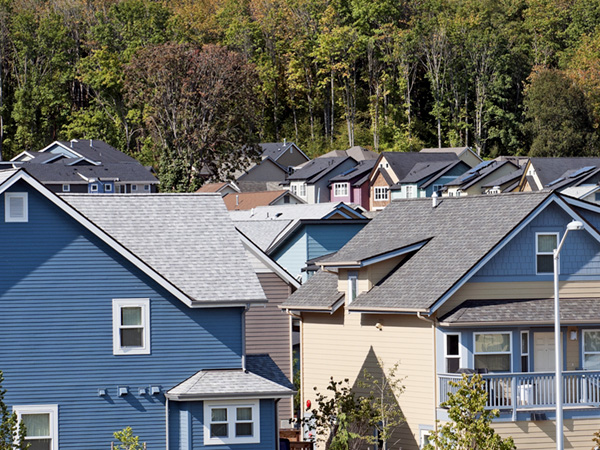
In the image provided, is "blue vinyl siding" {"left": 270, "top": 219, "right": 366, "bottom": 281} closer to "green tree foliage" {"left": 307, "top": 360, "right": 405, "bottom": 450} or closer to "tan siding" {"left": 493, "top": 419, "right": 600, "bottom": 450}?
"green tree foliage" {"left": 307, "top": 360, "right": 405, "bottom": 450}

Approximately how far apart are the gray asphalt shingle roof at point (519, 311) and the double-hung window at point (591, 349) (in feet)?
2.51

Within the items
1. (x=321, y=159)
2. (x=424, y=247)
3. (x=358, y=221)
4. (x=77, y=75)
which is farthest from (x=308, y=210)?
(x=77, y=75)

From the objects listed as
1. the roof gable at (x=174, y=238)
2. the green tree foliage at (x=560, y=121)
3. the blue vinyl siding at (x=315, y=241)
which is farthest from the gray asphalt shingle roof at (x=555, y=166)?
the roof gable at (x=174, y=238)

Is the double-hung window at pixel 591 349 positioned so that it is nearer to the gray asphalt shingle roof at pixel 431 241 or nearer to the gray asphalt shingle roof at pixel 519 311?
the gray asphalt shingle roof at pixel 519 311

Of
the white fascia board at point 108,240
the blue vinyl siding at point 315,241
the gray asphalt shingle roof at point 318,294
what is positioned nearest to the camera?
the white fascia board at point 108,240

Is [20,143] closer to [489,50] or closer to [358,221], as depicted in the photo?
[489,50]

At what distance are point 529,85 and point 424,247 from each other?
94101mm

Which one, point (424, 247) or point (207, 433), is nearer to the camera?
point (207, 433)

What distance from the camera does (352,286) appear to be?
119ft

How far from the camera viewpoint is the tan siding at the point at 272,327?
40.8 metres

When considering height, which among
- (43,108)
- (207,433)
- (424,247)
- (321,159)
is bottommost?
(207,433)

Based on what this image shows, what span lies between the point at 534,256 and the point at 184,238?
9.94 metres

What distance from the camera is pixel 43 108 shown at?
132 m

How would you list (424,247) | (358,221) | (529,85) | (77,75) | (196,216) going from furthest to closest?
(77,75) → (529,85) → (358,221) → (424,247) → (196,216)
